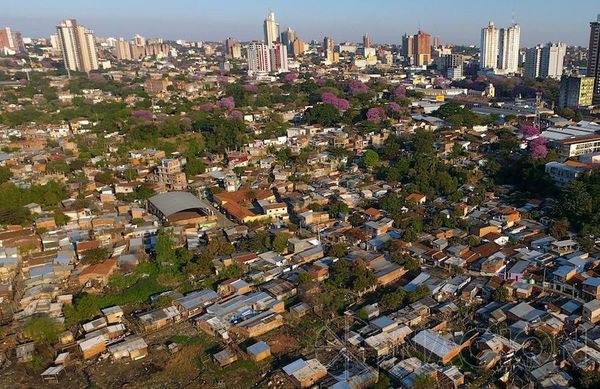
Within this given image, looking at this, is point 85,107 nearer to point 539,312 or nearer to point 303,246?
point 303,246

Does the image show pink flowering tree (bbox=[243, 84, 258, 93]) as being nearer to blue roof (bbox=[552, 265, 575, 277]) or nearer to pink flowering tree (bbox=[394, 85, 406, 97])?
pink flowering tree (bbox=[394, 85, 406, 97])

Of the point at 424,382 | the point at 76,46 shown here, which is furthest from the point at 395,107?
the point at 76,46

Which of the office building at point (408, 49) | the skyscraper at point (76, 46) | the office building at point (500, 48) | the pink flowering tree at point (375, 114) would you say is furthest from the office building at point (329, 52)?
the pink flowering tree at point (375, 114)

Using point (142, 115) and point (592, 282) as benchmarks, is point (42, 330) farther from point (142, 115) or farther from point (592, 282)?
point (142, 115)

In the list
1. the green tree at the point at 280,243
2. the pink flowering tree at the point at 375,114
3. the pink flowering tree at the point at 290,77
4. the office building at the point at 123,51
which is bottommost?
the green tree at the point at 280,243

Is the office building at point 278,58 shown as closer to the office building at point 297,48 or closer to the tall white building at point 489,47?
the office building at point 297,48
